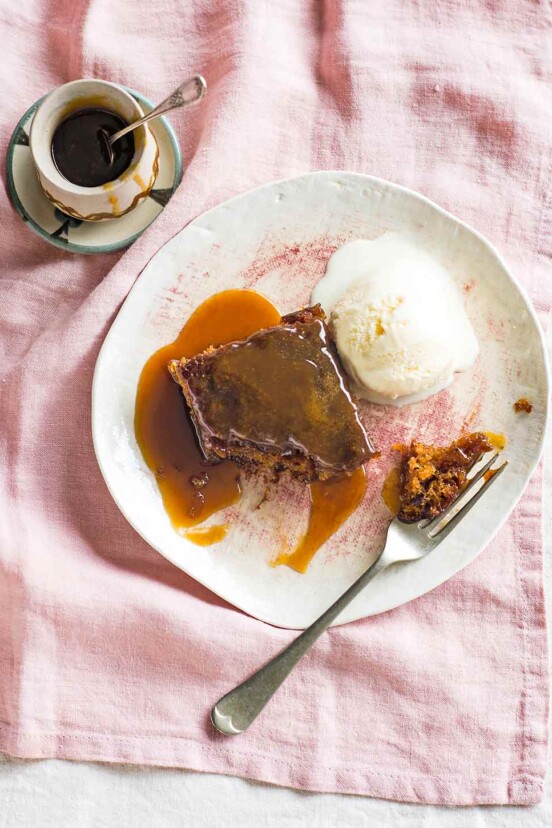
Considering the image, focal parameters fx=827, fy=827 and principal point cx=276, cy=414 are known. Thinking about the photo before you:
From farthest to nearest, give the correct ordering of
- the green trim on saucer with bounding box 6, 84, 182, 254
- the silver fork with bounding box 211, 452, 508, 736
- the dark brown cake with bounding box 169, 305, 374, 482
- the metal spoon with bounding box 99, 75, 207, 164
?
the green trim on saucer with bounding box 6, 84, 182, 254, the silver fork with bounding box 211, 452, 508, 736, the dark brown cake with bounding box 169, 305, 374, 482, the metal spoon with bounding box 99, 75, 207, 164

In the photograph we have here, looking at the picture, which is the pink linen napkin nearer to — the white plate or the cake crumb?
the white plate

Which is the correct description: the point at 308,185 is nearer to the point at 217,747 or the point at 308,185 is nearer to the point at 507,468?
the point at 507,468

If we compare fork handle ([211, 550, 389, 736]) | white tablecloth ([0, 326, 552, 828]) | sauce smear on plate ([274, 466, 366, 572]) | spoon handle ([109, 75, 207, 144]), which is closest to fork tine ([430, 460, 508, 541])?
fork handle ([211, 550, 389, 736])

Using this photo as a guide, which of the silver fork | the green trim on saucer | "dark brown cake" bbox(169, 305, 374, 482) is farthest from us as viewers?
the green trim on saucer

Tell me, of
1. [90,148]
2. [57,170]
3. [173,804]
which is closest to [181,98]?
[90,148]

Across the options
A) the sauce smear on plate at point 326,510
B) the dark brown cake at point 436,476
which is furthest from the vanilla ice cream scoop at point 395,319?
the sauce smear on plate at point 326,510

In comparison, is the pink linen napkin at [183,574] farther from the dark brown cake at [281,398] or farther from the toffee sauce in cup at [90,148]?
the dark brown cake at [281,398]

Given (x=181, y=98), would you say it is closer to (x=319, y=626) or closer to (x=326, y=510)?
(x=326, y=510)
